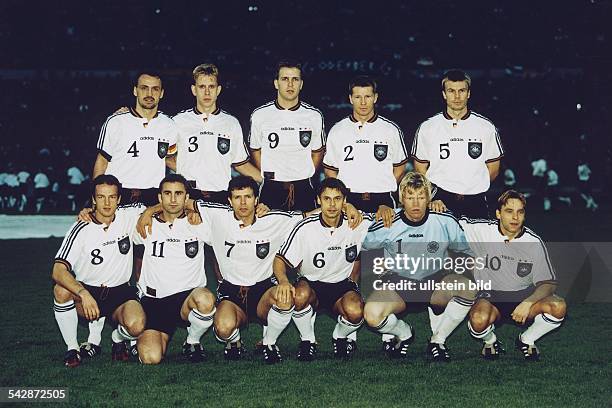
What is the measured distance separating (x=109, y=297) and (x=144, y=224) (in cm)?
55

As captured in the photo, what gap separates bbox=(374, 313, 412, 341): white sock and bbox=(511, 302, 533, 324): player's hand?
76 cm

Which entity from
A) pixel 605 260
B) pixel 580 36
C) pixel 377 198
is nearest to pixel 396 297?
pixel 377 198

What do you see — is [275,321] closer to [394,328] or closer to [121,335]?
[394,328]

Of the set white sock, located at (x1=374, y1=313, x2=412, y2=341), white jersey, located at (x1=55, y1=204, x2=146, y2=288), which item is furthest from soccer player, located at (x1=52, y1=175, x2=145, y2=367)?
white sock, located at (x1=374, y1=313, x2=412, y2=341)

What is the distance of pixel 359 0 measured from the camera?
27797 millimetres

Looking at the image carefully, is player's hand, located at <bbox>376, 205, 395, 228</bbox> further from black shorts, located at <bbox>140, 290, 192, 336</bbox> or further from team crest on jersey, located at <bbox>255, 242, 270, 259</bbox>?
black shorts, located at <bbox>140, 290, 192, 336</bbox>

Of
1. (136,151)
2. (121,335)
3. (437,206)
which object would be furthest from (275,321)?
(136,151)

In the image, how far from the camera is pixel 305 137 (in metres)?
7.22

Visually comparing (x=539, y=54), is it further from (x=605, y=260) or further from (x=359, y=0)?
(x=605, y=260)

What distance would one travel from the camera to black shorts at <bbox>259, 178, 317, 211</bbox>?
7254mm

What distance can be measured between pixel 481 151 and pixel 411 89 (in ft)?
66.5

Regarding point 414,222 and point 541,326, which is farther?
point 414,222

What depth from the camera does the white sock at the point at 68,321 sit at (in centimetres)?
601

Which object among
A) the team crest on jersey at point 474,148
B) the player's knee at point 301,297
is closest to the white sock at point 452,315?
the player's knee at point 301,297
